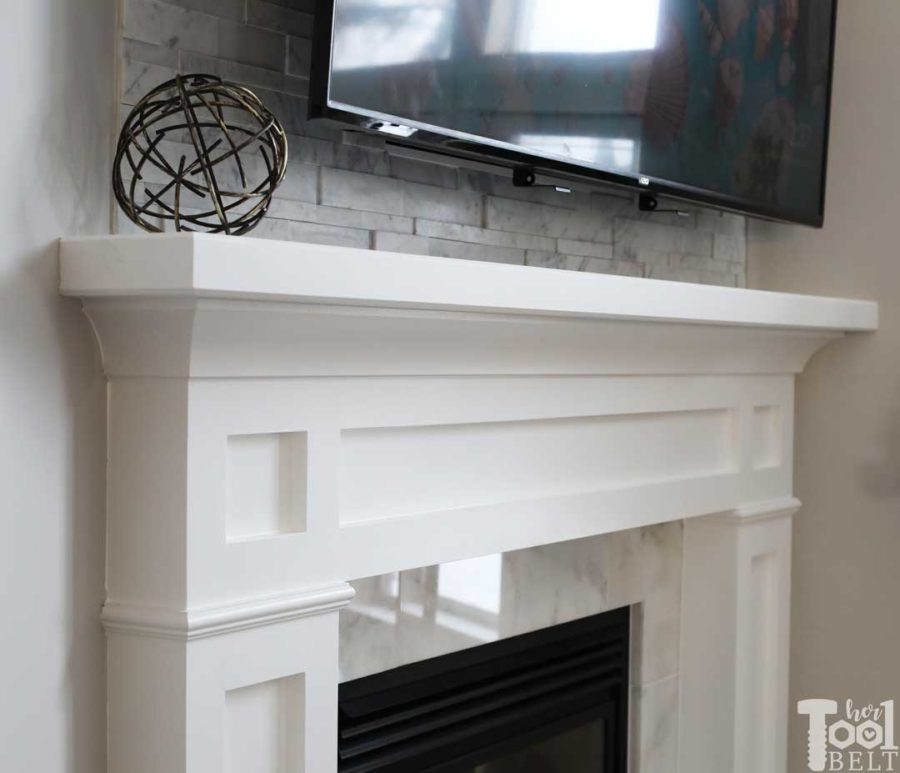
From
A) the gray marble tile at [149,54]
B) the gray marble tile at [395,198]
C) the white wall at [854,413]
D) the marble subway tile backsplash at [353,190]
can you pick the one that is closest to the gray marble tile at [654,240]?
the marble subway tile backsplash at [353,190]

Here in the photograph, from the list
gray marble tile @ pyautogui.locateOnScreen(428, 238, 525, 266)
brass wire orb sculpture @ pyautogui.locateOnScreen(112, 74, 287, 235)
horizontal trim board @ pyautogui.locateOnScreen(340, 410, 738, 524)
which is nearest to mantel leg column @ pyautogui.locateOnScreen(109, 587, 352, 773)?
horizontal trim board @ pyautogui.locateOnScreen(340, 410, 738, 524)

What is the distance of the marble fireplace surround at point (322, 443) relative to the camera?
2.98 ft

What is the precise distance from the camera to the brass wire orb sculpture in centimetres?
91

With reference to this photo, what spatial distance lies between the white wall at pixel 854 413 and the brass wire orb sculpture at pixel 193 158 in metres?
1.24

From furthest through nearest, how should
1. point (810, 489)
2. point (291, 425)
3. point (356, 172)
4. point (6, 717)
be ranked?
point (810, 489) → point (356, 172) → point (291, 425) → point (6, 717)

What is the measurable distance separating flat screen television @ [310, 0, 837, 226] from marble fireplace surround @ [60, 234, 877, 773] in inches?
8.4

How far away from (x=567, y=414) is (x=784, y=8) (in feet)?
3.01

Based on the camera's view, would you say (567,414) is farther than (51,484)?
Yes

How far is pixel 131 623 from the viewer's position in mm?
936

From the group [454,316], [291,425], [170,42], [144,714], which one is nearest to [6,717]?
[144,714]

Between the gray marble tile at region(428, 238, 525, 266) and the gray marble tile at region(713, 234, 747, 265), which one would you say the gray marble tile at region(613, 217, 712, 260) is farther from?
the gray marble tile at region(428, 238, 525, 266)

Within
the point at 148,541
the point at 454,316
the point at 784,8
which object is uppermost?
the point at 784,8

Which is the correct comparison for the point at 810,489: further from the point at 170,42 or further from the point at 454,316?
the point at 170,42

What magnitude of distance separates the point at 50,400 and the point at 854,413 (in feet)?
4.94
